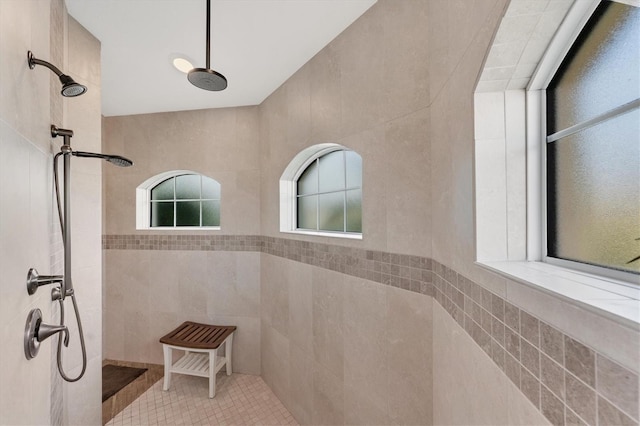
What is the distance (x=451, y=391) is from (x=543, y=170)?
86cm

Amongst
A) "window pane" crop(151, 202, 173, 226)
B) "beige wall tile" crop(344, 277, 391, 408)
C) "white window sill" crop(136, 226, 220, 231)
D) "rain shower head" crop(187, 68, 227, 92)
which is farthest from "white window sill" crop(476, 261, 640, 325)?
"window pane" crop(151, 202, 173, 226)

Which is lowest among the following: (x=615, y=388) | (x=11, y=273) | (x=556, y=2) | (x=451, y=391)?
(x=451, y=391)

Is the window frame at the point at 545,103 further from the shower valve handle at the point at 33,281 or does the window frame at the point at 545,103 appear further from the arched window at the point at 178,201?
the arched window at the point at 178,201

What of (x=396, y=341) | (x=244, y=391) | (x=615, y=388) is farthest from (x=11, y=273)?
(x=244, y=391)

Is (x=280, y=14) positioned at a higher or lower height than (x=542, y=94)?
higher

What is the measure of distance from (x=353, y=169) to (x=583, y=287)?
1.34 m

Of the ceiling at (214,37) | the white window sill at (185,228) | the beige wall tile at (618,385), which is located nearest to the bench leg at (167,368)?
the white window sill at (185,228)

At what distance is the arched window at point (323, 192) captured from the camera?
1745mm

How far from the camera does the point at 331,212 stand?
196 centimetres

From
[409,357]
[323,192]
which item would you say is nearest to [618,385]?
[409,357]

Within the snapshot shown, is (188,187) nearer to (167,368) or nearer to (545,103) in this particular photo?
(167,368)

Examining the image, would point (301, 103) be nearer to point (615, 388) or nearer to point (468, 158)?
point (468, 158)

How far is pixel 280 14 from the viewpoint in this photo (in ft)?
4.90

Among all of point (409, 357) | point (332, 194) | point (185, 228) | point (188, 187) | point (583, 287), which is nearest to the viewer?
point (583, 287)
